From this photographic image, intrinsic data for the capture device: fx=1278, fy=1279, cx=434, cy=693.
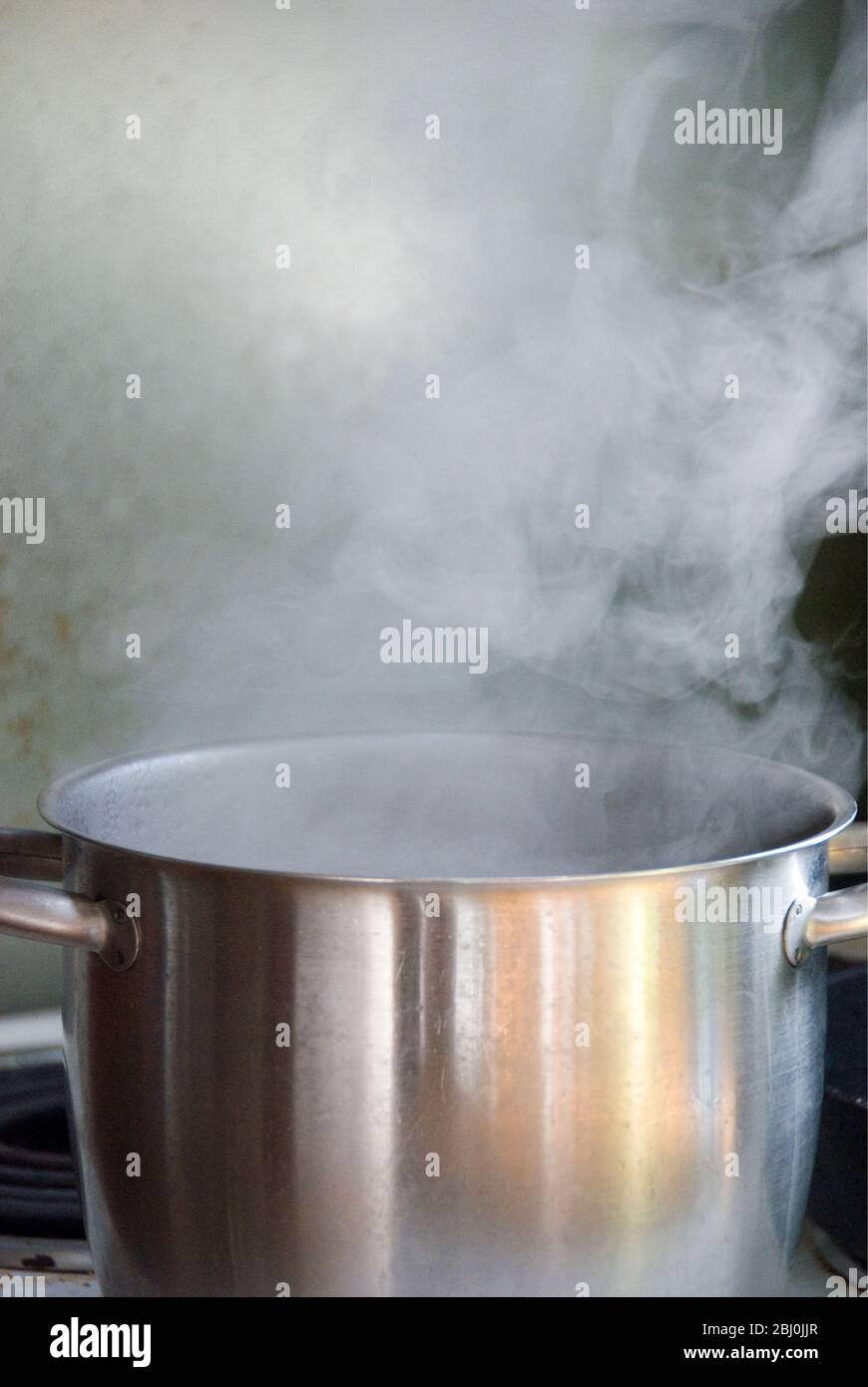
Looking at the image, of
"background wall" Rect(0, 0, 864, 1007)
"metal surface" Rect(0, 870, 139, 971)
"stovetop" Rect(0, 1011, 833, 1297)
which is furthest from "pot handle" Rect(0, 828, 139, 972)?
"background wall" Rect(0, 0, 864, 1007)

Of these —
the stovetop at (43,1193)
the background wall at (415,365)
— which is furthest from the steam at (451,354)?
the stovetop at (43,1193)

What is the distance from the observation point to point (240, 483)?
934mm

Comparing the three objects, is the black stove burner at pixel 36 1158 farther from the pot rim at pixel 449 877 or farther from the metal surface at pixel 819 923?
the metal surface at pixel 819 923

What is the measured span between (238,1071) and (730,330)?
0.73 meters

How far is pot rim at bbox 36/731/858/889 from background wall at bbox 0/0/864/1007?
26 cm

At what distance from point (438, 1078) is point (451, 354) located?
25.7 inches

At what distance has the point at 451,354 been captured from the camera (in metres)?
0.96

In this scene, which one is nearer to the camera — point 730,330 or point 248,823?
point 248,823

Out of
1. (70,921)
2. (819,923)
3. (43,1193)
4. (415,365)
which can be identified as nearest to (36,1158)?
(43,1193)

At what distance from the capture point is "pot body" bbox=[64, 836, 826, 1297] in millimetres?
436

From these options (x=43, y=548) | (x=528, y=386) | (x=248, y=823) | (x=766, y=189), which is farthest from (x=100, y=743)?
(x=766, y=189)

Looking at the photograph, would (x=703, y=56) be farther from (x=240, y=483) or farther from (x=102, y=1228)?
(x=102, y=1228)

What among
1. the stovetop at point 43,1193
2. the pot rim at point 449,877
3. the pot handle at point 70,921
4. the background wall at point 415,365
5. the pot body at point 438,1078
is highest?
the background wall at point 415,365

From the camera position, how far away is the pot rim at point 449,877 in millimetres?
424
